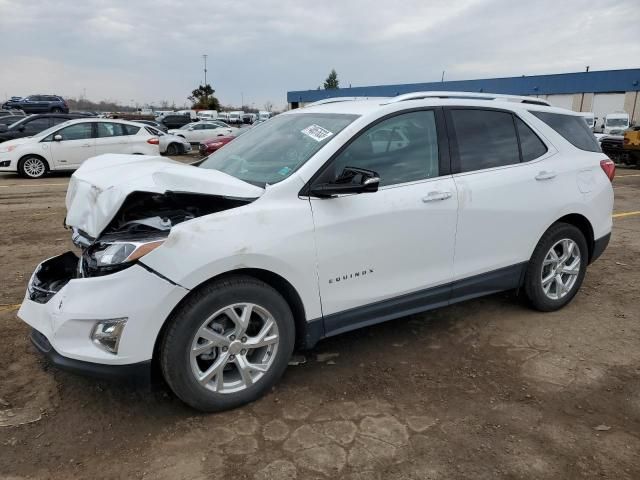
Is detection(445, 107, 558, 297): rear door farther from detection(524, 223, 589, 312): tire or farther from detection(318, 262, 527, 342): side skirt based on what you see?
detection(524, 223, 589, 312): tire

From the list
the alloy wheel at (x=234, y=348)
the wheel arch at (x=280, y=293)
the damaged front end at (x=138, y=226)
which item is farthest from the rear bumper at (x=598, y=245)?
the damaged front end at (x=138, y=226)

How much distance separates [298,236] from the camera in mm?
2965

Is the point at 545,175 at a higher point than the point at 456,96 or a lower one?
lower

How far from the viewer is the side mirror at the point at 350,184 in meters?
3.00

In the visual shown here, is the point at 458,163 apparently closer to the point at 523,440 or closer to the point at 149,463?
the point at 523,440

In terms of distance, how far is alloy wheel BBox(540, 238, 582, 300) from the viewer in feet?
14.3

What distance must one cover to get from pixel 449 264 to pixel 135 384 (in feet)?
7.23

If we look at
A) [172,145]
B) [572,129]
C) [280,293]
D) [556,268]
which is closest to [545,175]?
[572,129]

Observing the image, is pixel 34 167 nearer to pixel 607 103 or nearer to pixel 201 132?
pixel 201 132

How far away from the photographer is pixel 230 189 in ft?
9.66

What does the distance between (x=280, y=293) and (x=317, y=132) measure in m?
1.13

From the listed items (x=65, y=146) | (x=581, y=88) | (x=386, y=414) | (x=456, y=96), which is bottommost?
(x=386, y=414)

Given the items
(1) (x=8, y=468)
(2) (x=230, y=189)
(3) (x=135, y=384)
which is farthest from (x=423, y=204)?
(1) (x=8, y=468)

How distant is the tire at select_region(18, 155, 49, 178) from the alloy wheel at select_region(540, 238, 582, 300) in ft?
42.6
